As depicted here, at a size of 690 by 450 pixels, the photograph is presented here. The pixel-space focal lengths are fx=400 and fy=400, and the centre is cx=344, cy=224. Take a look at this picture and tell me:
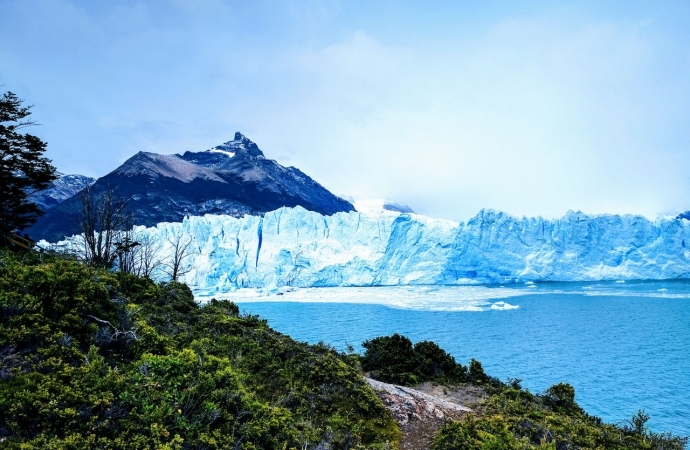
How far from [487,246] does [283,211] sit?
27.6 metres

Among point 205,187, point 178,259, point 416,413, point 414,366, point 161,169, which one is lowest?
point 414,366

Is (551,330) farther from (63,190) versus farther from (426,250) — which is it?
(63,190)

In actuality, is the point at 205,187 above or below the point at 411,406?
above

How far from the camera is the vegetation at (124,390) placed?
9.92 ft

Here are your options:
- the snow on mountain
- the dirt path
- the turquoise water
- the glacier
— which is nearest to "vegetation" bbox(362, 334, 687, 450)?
the dirt path

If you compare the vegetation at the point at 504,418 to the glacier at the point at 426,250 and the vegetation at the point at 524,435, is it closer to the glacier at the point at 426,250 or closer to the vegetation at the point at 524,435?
the vegetation at the point at 524,435

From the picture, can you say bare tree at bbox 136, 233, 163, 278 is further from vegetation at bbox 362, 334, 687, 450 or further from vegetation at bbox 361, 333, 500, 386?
vegetation at bbox 362, 334, 687, 450

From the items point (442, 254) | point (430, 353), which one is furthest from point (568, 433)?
point (442, 254)

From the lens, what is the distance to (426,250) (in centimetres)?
5241

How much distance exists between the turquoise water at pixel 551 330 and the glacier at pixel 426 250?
16.8ft

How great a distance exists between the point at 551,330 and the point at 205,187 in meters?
86.7

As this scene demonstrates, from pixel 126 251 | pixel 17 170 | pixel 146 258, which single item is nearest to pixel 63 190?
pixel 146 258

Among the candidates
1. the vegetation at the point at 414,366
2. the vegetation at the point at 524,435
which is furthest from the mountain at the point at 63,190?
the vegetation at the point at 524,435

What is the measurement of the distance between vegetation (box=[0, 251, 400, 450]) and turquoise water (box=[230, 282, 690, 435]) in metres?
12.1
